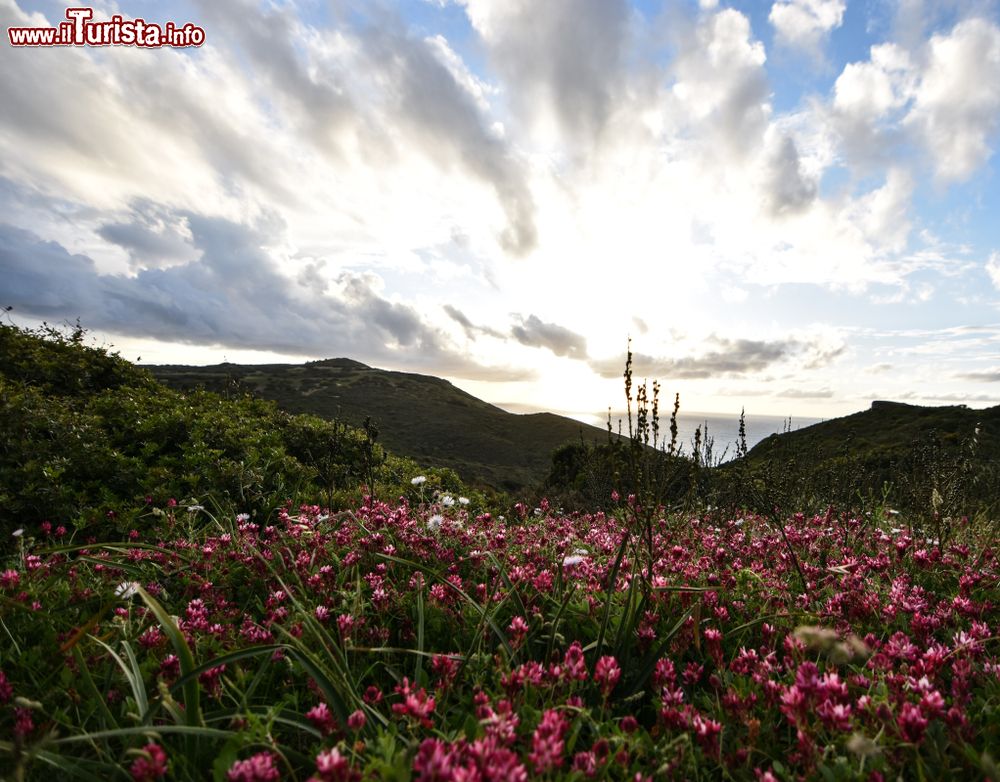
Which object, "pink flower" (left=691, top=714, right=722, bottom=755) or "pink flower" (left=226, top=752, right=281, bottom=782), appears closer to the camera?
"pink flower" (left=226, top=752, right=281, bottom=782)

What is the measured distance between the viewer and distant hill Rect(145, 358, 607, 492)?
3831 cm

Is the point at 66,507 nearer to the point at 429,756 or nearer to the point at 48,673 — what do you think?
the point at 48,673

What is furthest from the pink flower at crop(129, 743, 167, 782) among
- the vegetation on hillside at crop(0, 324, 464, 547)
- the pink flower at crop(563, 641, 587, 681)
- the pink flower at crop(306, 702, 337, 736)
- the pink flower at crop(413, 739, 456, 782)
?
the vegetation on hillside at crop(0, 324, 464, 547)

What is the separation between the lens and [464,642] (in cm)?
321

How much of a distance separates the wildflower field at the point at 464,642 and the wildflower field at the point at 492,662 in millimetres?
19

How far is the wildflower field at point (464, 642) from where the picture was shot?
1.94 metres

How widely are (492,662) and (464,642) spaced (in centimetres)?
43

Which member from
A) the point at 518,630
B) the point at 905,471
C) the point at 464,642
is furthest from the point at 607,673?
the point at 905,471

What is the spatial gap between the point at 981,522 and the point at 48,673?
32.8 ft

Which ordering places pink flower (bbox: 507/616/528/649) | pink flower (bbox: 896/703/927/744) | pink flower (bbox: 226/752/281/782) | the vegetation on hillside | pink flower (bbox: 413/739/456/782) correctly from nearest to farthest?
pink flower (bbox: 413/739/456/782), pink flower (bbox: 226/752/281/782), pink flower (bbox: 896/703/927/744), pink flower (bbox: 507/616/528/649), the vegetation on hillside

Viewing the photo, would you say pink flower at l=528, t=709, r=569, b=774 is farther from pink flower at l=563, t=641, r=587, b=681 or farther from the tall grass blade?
the tall grass blade

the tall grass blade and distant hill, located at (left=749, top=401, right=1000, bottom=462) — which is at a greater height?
distant hill, located at (left=749, top=401, right=1000, bottom=462)

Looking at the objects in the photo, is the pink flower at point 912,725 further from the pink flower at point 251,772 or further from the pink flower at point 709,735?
the pink flower at point 251,772

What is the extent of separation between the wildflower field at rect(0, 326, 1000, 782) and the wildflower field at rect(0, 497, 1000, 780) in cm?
2
